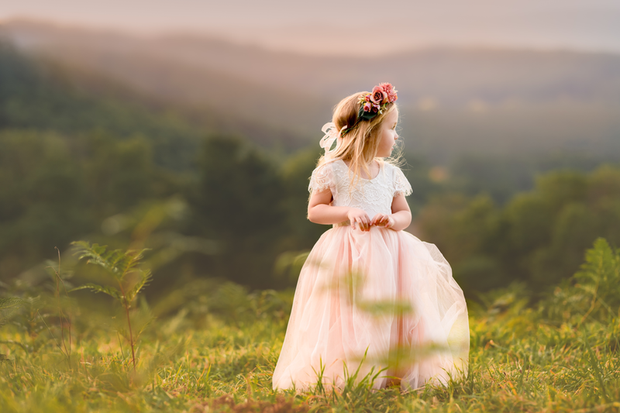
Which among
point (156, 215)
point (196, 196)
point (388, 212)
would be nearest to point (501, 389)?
point (388, 212)

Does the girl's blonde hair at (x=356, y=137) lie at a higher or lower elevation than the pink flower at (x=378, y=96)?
lower

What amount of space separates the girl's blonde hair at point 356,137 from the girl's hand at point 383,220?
0.86 ft

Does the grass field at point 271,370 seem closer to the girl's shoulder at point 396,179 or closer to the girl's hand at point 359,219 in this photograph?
the girl's hand at point 359,219

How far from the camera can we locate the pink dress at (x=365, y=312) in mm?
2301

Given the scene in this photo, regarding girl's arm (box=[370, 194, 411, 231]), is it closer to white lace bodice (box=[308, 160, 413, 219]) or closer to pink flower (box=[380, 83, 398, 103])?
white lace bodice (box=[308, 160, 413, 219])

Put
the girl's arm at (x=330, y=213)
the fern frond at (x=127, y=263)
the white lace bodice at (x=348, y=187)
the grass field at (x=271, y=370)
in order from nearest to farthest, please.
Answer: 1. the grass field at (x=271, y=370)
2. the fern frond at (x=127, y=263)
3. the girl's arm at (x=330, y=213)
4. the white lace bodice at (x=348, y=187)

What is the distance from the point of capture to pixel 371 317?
2285mm

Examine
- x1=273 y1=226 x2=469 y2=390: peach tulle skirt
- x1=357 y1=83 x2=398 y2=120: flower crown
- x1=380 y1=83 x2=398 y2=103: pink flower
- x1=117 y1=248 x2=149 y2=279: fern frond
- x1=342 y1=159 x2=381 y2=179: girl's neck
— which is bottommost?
x1=273 y1=226 x2=469 y2=390: peach tulle skirt

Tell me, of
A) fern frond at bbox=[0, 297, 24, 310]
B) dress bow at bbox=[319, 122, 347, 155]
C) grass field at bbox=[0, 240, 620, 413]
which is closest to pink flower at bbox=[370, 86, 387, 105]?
dress bow at bbox=[319, 122, 347, 155]

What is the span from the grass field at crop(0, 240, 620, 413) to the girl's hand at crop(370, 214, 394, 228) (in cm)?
79

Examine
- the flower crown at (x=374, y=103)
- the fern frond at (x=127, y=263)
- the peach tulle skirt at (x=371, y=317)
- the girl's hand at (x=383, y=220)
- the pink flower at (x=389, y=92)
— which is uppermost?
the pink flower at (x=389, y=92)

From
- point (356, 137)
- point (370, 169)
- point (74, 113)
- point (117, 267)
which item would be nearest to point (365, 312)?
point (370, 169)

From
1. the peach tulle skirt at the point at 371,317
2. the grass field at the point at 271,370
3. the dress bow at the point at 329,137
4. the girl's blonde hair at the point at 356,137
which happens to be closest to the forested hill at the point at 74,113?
the grass field at the point at 271,370

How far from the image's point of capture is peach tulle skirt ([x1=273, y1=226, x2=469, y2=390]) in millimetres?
2299
